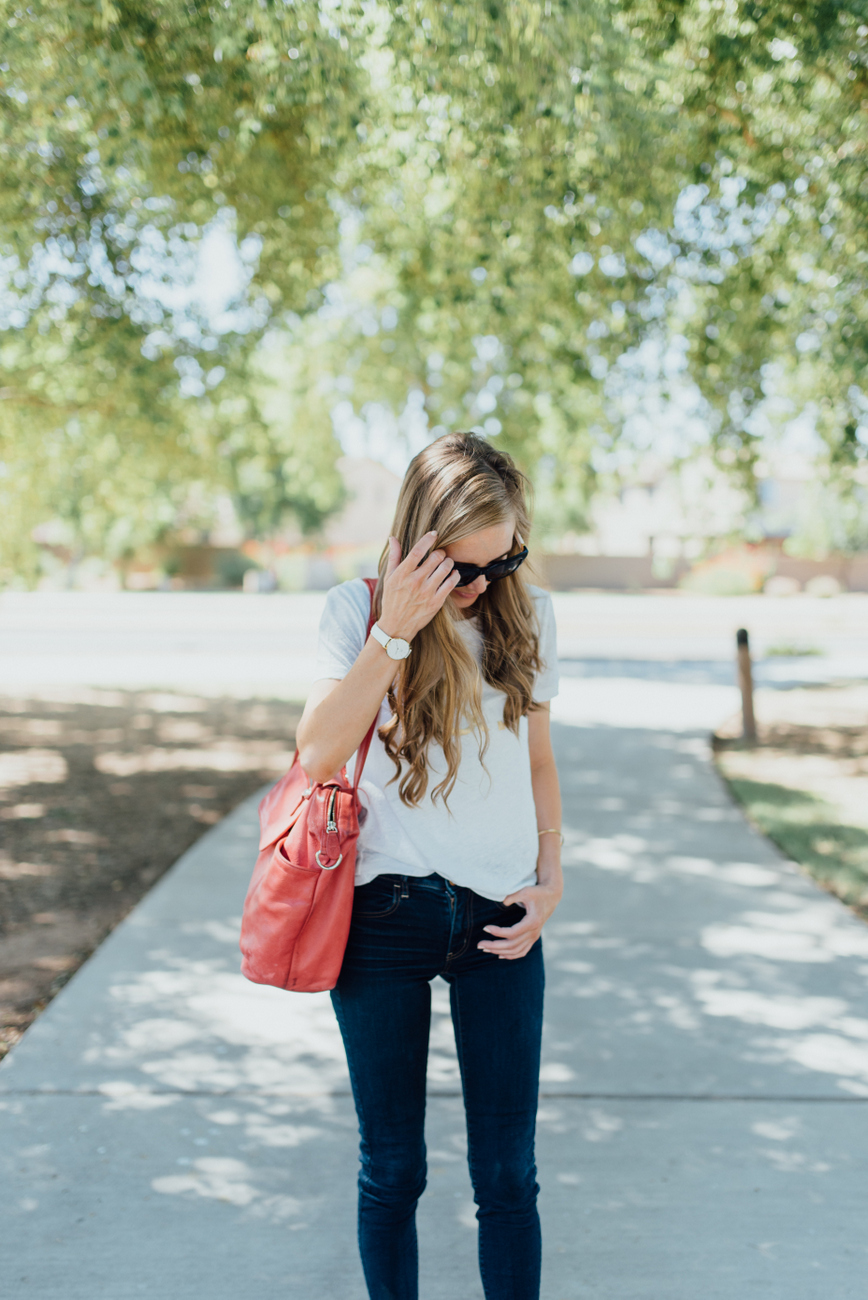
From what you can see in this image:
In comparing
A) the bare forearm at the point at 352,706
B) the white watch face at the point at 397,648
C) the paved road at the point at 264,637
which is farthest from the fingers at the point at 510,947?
the paved road at the point at 264,637

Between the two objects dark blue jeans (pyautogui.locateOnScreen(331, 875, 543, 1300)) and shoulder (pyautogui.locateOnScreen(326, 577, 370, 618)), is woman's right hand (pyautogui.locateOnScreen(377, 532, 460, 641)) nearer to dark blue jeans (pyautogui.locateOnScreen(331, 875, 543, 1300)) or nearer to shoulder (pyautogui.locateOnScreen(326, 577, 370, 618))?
shoulder (pyautogui.locateOnScreen(326, 577, 370, 618))

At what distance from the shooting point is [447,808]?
1914 mm

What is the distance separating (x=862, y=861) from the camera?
5703mm

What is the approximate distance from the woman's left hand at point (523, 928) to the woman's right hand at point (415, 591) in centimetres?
57

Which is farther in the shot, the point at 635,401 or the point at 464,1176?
the point at 635,401

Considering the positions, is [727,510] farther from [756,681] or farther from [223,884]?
[223,884]

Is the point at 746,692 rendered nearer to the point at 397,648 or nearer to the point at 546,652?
the point at 546,652

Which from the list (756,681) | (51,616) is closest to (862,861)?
(756,681)

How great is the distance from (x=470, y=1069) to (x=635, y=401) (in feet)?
26.6

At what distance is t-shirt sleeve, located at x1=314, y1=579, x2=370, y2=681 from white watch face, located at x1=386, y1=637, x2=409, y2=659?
0.30 ft

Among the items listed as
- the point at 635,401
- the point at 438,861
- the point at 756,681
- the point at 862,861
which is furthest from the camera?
the point at 756,681

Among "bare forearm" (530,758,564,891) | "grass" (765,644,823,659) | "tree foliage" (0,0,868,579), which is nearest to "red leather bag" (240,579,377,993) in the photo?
"bare forearm" (530,758,564,891)

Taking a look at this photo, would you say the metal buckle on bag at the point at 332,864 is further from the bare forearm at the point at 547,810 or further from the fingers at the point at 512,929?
the bare forearm at the point at 547,810

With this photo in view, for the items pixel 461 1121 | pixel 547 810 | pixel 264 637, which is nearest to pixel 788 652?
pixel 264 637
